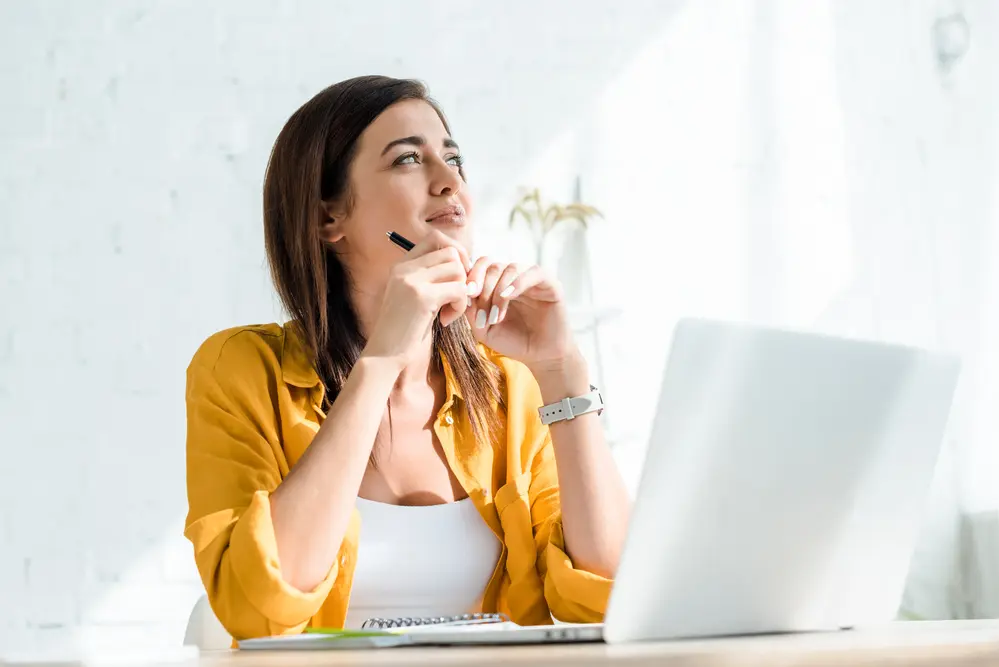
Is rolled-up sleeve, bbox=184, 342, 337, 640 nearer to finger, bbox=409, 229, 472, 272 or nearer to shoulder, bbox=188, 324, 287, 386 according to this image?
shoulder, bbox=188, 324, 287, 386

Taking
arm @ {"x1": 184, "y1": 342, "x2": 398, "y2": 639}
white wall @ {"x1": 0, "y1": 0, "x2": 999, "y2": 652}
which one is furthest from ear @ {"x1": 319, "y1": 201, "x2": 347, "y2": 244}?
white wall @ {"x1": 0, "y1": 0, "x2": 999, "y2": 652}

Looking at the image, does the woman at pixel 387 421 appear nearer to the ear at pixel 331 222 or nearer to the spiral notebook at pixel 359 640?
the ear at pixel 331 222

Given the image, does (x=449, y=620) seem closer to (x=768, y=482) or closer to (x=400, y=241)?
(x=768, y=482)

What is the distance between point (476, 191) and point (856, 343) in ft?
7.27

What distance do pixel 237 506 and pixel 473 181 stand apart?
1754 mm

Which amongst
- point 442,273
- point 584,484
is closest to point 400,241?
point 442,273

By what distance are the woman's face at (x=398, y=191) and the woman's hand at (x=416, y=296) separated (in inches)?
8.7

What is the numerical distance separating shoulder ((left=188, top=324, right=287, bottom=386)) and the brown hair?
0.07 metres

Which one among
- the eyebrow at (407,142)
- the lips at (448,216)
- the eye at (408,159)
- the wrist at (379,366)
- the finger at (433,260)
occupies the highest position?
the eyebrow at (407,142)

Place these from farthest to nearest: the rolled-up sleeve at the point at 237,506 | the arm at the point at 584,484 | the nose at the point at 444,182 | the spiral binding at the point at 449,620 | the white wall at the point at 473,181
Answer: the white wall at the point at 473,181 → the nose at the point at 444,182 → the arm at the point at 584,484 → the rolled-up sleeve at the point at 237,506 → the spiral binding at the point at 449,620

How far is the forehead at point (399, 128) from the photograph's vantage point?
1533 mm

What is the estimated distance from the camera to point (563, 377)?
4.44 feet

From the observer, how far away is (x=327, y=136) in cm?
155

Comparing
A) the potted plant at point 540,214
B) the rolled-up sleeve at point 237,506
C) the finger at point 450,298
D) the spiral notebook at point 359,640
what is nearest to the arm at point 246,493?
the rolled-up sleeve at point 237,506
